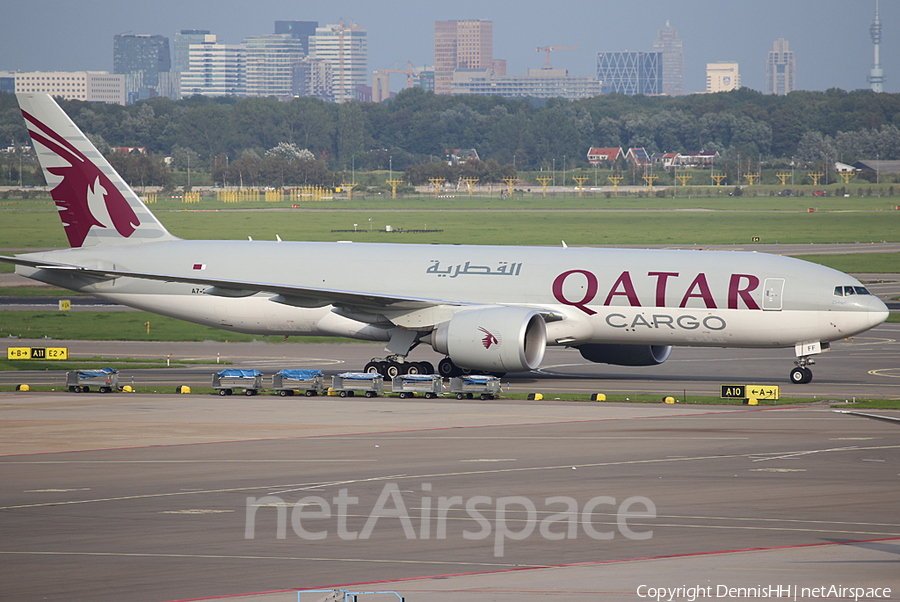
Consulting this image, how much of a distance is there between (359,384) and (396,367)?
147 inches

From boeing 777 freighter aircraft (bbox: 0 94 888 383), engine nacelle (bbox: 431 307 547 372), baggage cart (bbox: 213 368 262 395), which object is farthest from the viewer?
boeing 777 freighter aircraft (bbox: 0 94 888 383)

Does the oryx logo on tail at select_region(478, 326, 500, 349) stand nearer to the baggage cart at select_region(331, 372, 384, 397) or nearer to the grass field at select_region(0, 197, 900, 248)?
the baggage cart at select_region(331, 372, 384, 397)

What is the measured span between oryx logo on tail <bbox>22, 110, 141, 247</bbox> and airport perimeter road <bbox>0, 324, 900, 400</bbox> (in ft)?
18.5

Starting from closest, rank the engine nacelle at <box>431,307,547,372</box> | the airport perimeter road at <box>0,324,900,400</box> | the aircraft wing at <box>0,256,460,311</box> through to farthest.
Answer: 1. the engine nacelle at <box>431,307,547,372</box>
2. the airport perimeter road at <box>0,324,900,400</box>
3. the aircraft wing at <box>0,256,460,311</box>

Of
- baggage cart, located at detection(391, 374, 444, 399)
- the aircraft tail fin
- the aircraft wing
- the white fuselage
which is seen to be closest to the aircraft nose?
the white fuselage

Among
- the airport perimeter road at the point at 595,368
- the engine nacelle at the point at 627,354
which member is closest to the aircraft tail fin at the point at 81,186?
the airport perimeter road at the point at 595,368

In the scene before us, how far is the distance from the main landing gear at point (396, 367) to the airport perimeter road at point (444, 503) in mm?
7236

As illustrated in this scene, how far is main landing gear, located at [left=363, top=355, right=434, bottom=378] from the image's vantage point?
1532 inches

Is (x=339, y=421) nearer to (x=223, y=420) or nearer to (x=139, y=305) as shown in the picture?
(x=223, y=420)

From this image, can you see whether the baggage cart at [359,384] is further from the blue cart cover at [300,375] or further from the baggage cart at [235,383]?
the baggage cart at [235,383]

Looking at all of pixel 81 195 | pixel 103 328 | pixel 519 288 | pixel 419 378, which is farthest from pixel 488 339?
pixel 103 328

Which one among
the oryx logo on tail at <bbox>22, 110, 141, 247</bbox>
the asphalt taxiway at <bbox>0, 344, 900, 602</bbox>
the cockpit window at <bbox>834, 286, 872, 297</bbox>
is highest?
the oryx logo on tail at <bbox>22, 110, 141, 247</bbox>

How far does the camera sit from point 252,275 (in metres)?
41.8

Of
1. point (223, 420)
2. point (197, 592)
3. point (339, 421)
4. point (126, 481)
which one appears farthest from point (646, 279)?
point (197, 592)
